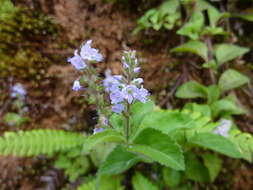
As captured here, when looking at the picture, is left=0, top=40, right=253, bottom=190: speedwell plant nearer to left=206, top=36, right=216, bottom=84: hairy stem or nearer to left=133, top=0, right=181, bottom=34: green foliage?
left=206, top=36, right=216, bottom=84: hairy stem

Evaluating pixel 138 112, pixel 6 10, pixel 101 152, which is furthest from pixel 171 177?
pixel 6 10

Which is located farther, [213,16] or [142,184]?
[213,16]

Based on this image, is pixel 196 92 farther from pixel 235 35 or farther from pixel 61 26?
pixel 61 26

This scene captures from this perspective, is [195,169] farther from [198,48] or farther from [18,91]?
[18,91]

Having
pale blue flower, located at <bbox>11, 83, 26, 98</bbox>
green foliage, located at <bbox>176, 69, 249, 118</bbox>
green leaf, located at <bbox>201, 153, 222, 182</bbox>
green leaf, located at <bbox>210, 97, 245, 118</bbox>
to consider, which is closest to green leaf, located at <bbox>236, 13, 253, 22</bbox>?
green foliage, located at <bbox>176, 69, 249, 118</bbox>

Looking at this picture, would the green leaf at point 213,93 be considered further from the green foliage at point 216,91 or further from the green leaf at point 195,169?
the green leaf at point 195,169
